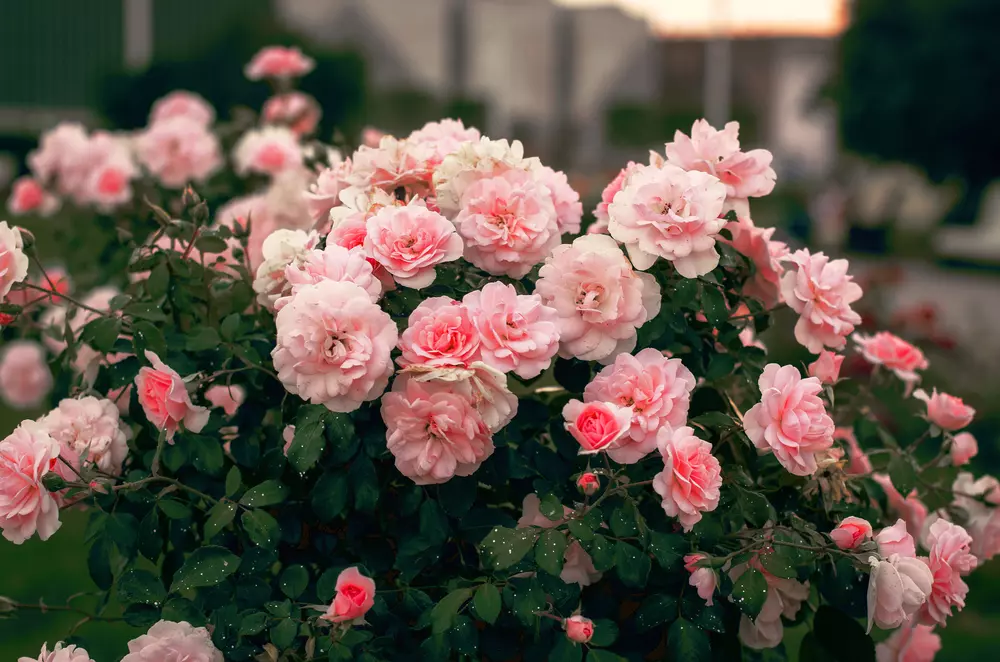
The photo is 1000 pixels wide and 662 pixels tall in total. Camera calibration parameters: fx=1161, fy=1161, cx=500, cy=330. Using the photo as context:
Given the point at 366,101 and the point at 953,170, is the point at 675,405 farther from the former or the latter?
the point at 366,101

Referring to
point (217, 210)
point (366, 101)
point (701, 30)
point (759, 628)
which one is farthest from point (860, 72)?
point (701, 30)

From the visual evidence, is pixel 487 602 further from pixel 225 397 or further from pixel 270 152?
pixel 270 152

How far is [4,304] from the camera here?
1.65m

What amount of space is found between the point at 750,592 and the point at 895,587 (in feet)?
0.62

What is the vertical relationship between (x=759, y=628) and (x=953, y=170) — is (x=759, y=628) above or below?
above

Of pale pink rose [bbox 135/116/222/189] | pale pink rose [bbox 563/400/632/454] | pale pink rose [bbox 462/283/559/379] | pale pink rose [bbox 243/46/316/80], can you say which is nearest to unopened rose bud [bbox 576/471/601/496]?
pale pink rose [bbox 563/400/632/454]

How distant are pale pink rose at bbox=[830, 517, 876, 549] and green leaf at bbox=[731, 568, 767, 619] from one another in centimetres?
12

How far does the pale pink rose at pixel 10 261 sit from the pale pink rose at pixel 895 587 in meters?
1.23

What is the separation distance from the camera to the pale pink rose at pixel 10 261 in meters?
1.61

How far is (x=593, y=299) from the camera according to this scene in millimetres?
1548

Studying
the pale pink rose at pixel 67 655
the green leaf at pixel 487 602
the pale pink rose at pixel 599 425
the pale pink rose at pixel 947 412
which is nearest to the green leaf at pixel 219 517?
the pale pink rose at pixel 67 655

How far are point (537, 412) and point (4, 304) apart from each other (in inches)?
30.4

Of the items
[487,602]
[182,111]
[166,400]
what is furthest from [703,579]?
[182,111]

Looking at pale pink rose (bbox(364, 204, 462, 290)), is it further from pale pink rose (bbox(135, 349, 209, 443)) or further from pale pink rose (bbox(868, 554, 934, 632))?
pale pink rose (bbox(868, 554, 934, 632))
